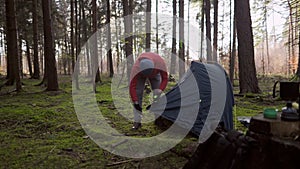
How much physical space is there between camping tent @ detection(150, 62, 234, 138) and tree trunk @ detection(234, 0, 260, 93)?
4.24 m

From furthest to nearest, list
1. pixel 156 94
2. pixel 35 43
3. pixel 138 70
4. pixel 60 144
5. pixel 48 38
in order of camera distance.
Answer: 1. pixel 35 43
2. pixel 48 38
3. pixel 156 94
4. pixel 138 70
5. pixel 60 144

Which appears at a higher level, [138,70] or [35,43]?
[35,43]

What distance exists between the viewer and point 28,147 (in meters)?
3.57

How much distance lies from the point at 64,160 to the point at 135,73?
178 cm

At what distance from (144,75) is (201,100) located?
1.10 m

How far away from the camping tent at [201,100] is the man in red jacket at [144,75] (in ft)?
1.31

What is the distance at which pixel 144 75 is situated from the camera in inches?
173

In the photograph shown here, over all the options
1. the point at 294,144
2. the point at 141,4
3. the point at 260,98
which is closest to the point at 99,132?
the point at 294,144

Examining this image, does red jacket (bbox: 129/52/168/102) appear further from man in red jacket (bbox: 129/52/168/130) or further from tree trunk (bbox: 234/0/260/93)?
tree trunk (bbox: 234/0/260/93)

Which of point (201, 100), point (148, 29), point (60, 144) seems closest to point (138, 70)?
point (201, 100)

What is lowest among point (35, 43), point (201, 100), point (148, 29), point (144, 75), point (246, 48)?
point (201, 100)

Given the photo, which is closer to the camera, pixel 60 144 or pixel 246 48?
pixel 60 144

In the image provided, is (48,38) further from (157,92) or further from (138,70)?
(157,92)

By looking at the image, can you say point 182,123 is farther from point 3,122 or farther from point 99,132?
point 3,122
